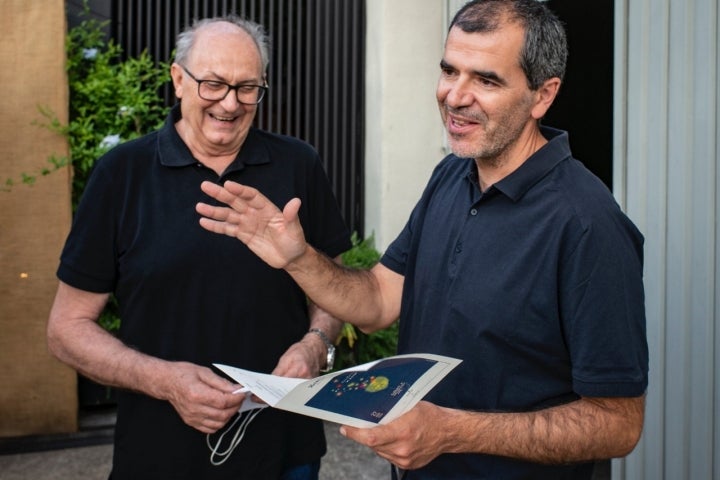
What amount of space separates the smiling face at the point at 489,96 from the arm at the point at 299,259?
17.5 inches

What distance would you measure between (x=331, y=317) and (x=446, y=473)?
71 centimetres

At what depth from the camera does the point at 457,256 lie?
1.80 metres

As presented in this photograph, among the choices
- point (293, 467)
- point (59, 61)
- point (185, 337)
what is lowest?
point (293, 467)

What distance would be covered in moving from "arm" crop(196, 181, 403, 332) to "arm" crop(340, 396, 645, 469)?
21.8 inches

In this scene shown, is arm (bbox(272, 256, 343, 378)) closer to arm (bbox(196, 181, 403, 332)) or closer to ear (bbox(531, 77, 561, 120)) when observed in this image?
arm (bbox(196, 181, 403, 332))

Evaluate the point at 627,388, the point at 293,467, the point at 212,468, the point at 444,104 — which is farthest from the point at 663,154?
the point at 212,468

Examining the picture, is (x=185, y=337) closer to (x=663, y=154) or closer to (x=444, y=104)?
(x=444, y=104)

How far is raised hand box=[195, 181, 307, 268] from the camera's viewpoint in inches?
73.7

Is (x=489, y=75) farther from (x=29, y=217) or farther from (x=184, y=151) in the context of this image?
(x=29, y=217)

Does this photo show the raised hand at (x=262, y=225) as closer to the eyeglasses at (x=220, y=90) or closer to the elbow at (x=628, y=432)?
the eyeglasses at (x=220, y=90)

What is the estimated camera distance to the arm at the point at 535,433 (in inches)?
61.1

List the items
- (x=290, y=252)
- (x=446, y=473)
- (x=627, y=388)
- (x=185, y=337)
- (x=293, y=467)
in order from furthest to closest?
(x=293, y=467) < (x=185, y=337) < (x=290, y=252) < (x=446, y=473) < (x=627, y=388)

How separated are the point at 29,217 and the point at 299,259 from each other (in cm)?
320

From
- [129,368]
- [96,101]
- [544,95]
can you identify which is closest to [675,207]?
[544,95]
